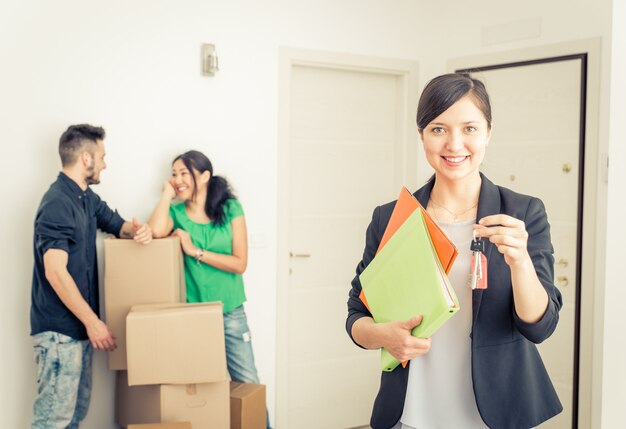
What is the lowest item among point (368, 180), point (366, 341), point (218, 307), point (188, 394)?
point (188, 394)

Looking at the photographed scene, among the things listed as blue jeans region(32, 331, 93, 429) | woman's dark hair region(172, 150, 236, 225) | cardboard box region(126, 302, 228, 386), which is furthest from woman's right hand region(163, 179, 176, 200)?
blue jeans region(32, 331, 93, 429)

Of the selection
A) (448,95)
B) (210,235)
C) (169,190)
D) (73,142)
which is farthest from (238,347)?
Result: (448,95)

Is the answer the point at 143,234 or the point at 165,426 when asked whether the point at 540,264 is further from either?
the point at 143,234

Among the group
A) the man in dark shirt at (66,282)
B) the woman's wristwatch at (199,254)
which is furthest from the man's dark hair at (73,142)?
the woman's wristwatch at (199,254)

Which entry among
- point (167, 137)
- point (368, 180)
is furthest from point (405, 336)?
point (368, 180)

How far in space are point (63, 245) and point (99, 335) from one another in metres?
0.40

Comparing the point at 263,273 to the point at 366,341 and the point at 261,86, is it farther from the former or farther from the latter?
the point at 366,341

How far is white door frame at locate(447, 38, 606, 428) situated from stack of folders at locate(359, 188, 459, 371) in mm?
2197

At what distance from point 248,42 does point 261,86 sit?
0.75 ft

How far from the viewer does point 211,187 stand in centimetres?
313

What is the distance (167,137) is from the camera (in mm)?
3152

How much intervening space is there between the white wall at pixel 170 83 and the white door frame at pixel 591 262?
57mm

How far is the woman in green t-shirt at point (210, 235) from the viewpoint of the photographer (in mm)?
3021

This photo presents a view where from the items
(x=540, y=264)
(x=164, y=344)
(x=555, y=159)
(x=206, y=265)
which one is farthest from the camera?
(x=555, y=159)
